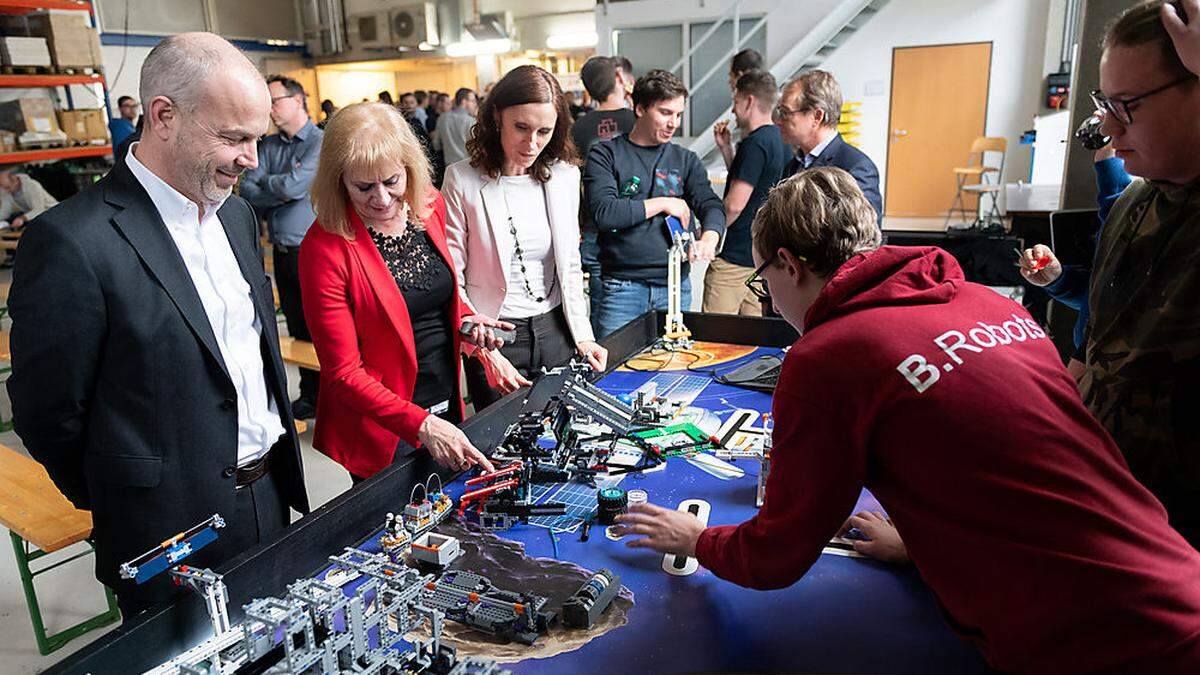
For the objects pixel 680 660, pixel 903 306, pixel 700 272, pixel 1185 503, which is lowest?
pixel 700 272

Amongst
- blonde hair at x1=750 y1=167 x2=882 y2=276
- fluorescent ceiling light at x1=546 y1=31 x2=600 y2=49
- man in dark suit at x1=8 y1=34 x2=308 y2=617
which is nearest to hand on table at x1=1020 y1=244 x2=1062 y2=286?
blonde hair at x1=750 y1=167 x2=882 y2=276

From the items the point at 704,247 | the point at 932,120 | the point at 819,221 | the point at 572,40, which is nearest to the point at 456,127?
the point at 572,40

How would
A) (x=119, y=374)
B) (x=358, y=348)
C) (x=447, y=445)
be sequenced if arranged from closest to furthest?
(x=119, y=374), (x=447, y=445), (x=358, y=348)

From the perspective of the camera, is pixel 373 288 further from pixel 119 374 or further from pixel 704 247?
pixel 704 247

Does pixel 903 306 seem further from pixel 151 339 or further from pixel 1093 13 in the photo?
pixel 1093 13

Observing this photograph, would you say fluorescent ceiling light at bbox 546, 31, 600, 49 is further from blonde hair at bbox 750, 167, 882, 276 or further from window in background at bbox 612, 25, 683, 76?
blonde hair at bbox 750, 167, 882, 276

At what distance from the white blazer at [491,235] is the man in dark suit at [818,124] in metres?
0.98

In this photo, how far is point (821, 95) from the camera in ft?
9.27

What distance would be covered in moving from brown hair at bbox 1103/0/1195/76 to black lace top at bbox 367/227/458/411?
1.48 metres

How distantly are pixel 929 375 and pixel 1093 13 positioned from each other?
9.99 feet

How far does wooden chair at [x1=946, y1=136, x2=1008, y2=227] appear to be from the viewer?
7906 mm

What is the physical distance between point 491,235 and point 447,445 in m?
0.82

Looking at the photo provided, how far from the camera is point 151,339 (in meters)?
1.34

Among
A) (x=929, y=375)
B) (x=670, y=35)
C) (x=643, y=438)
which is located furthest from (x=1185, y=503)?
→ (x=670, y=35)
